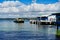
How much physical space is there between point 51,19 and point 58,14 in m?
43.8

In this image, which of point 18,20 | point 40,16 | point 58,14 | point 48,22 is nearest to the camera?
point 58,14

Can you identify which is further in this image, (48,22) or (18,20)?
(18,20)

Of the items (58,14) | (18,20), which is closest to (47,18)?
(18,20)

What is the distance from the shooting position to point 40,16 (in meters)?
103

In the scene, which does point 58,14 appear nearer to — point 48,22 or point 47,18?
point 48,22

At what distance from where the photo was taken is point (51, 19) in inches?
3504

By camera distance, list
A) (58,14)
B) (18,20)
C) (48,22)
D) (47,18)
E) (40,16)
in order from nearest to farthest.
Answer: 1. (58,14)
2. (48,22)
3. (47,18)
4. (40,16)
5. (18,20)

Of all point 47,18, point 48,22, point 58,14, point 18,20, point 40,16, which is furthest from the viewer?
point 18,20

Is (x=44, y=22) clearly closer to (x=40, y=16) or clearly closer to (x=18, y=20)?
(x=40, y=16)

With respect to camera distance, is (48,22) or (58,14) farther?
(48,22)

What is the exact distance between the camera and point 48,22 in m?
87.2

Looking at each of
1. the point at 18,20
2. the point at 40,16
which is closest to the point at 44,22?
the point at 40,16

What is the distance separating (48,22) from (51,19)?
96.6 inches

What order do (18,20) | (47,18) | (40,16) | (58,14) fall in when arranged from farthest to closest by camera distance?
(18,20), (40,16), (47,18), (58,14)
